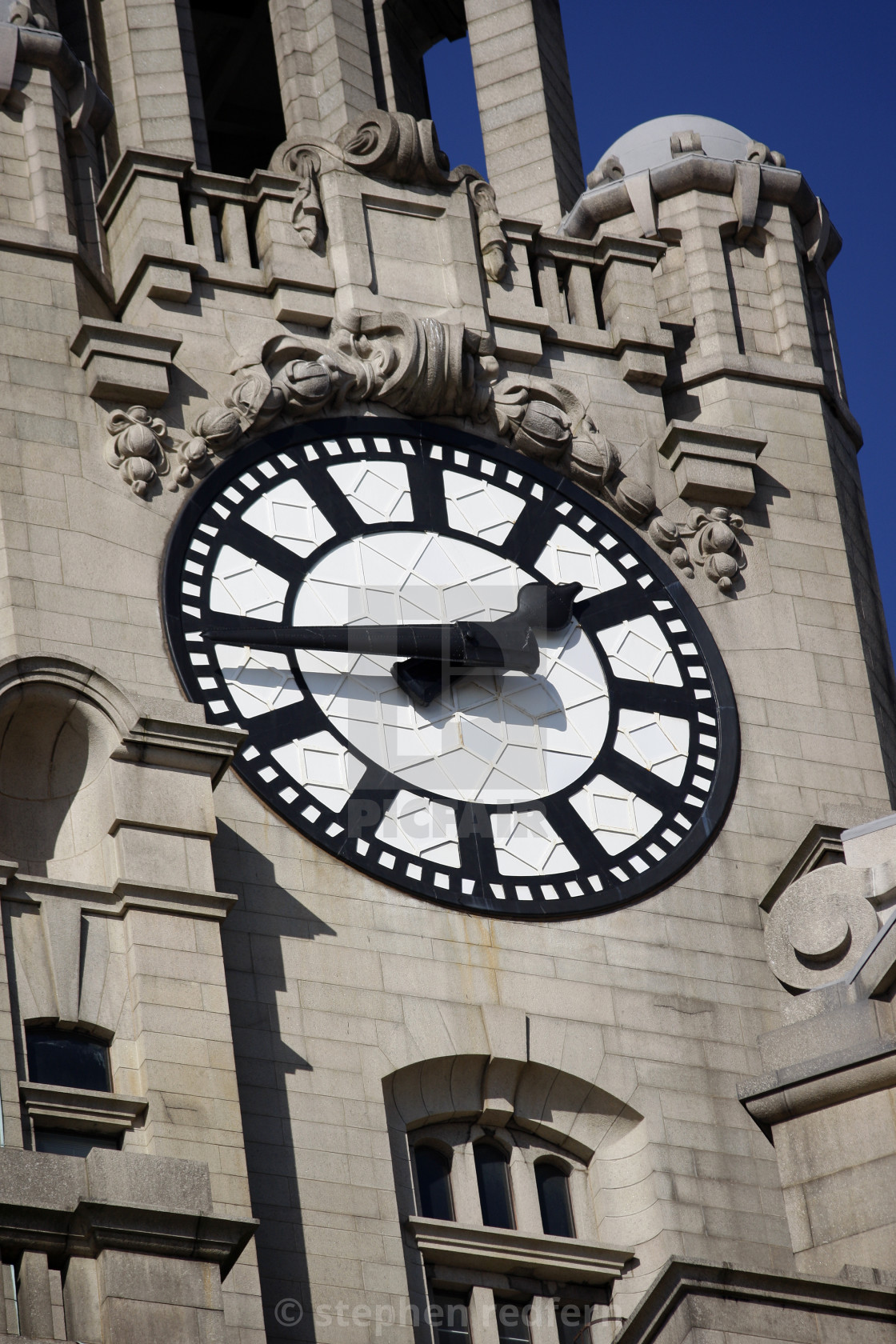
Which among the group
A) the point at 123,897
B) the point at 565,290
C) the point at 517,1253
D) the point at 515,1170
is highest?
the point at 565,290

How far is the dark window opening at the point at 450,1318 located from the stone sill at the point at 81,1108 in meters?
2.24

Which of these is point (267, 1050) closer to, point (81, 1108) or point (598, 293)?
point (81, 1108)

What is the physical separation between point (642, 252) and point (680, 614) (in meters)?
3.48

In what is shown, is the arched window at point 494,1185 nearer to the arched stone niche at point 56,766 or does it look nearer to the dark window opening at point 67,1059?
the dark window opening at point 67,1059

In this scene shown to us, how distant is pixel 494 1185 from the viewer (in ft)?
77.4

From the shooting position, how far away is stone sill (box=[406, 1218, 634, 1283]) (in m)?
22.8

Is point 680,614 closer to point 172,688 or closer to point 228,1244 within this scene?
point 172,688

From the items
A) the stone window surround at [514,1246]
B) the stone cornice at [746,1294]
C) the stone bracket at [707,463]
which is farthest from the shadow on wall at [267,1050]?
the stone bracket at [707,463]

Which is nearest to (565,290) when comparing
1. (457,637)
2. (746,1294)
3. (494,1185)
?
(457,637)

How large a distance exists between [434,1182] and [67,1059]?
2609mm

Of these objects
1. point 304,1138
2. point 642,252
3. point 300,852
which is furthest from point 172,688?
point 642,252

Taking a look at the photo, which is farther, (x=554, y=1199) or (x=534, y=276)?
(x=534, y=276)

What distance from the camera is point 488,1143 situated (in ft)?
77.8

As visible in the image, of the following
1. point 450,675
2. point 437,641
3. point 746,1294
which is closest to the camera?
point 746,1294
